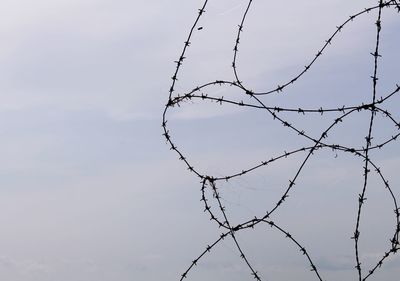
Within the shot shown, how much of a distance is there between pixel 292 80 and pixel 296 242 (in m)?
1.23

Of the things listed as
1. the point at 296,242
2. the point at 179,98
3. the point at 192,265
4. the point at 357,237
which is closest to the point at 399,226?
the point at 357,237

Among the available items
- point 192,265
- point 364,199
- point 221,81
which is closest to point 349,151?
point 364,199

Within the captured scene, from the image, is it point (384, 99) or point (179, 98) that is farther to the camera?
point (179, 98)

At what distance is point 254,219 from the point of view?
5.17 metres

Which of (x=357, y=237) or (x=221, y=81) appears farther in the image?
(x=221, y=81)

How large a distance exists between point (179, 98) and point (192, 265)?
1276 mm

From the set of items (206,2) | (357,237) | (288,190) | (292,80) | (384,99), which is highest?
(206,2)

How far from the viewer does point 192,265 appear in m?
5.21

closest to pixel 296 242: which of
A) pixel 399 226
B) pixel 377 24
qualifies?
pixel 399 226

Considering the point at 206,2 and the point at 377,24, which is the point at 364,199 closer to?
the point at 377,24

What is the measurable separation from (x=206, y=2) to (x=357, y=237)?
2080 millimetres

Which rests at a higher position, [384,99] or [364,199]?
[384,99]

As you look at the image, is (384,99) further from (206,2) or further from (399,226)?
(206,2)

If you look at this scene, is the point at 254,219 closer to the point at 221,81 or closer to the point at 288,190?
the point at 288,190
